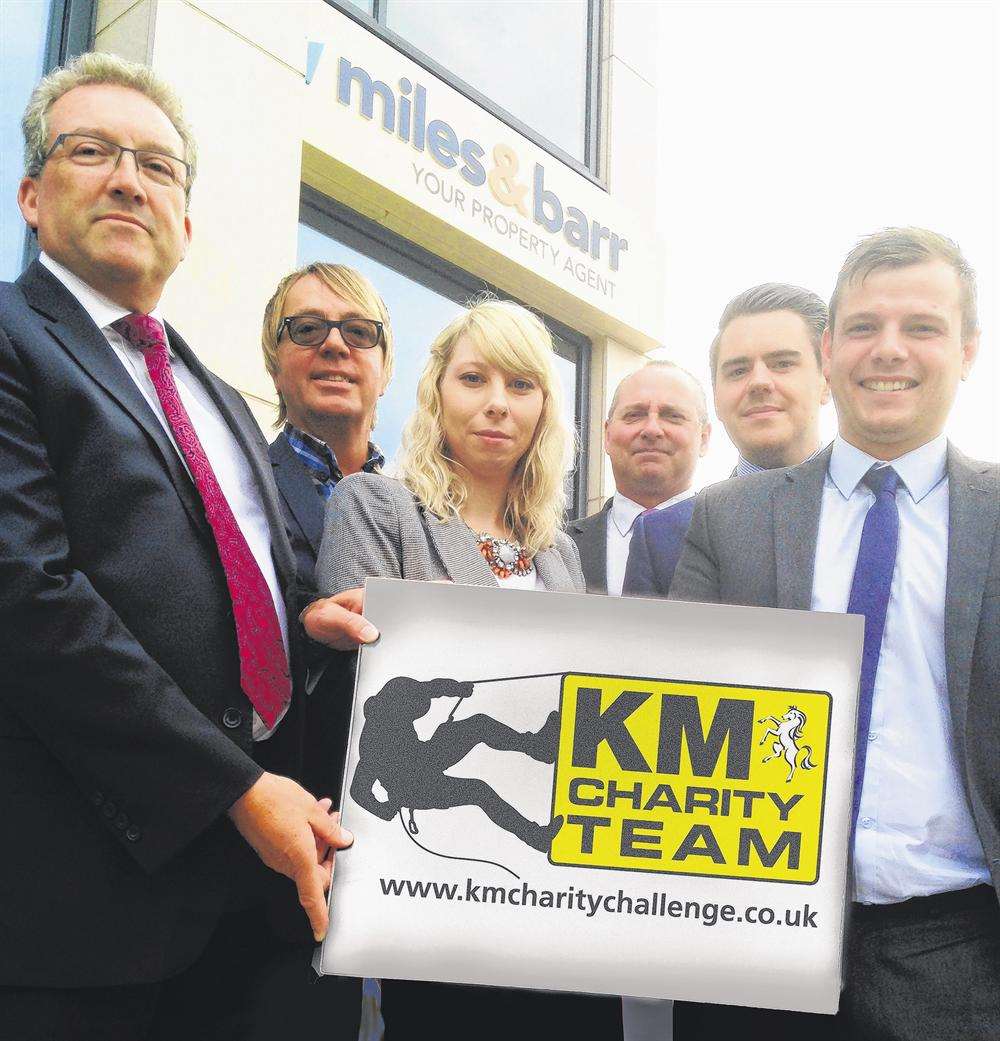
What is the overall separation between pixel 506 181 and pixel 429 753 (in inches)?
258

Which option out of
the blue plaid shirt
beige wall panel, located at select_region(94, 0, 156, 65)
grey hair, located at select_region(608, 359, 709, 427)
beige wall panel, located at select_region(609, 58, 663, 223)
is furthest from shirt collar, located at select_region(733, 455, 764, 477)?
beige wall panel, located at select_region(609, 58, 663, 223)

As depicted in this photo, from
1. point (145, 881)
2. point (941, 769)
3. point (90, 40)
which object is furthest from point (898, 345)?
point (90, 40)

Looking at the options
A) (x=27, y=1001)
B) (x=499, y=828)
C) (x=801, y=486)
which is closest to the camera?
(x=27, y=1001)

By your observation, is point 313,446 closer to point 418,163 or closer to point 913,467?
point 913,467

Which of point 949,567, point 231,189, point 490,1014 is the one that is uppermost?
point 231,189

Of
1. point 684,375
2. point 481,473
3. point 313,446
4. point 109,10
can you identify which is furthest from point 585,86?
point 481,473

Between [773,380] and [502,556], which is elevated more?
[773,380]

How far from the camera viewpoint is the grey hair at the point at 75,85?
1851mm

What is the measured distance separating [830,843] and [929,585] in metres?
0.44

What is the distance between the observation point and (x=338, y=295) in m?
2.69

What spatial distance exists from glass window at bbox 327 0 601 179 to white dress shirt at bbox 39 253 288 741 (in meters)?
5.38

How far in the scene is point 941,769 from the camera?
1.67m

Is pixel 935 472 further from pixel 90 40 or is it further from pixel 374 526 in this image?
pixel 90 40

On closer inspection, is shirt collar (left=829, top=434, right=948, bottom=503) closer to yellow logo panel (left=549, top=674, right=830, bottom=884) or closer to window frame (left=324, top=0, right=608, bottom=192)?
yellow logo panel (left=549, top=674, right=830, bottom=884)
